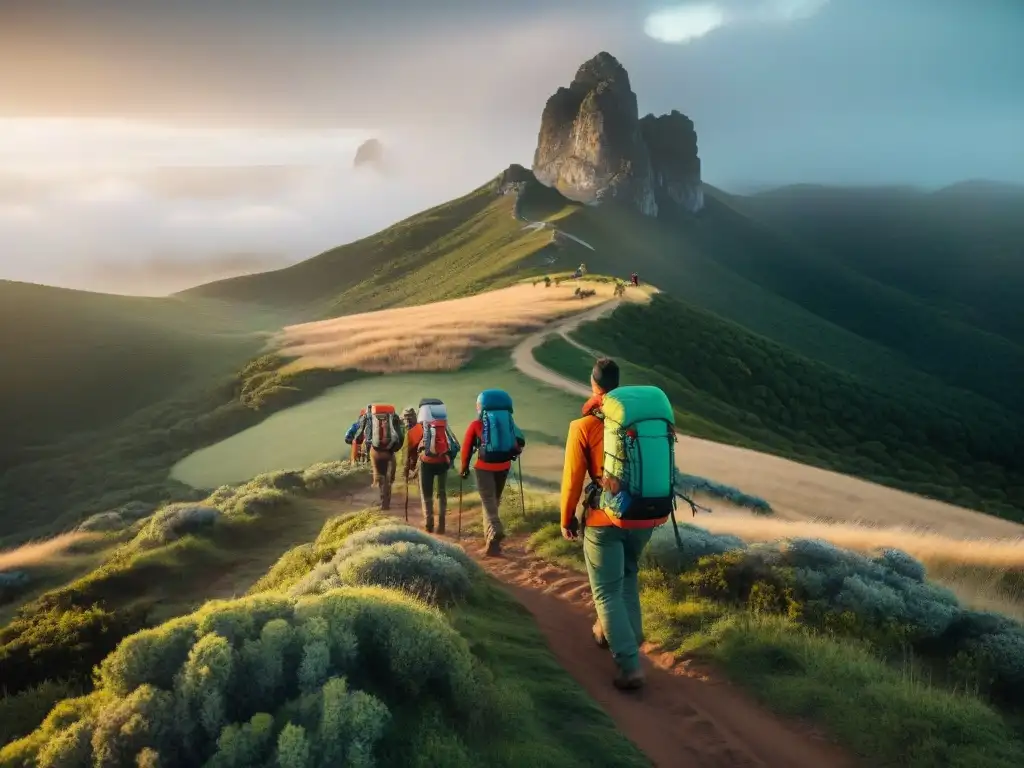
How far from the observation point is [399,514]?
15766mm

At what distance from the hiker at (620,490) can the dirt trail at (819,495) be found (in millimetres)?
Answer: 15726

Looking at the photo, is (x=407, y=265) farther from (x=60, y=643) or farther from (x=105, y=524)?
(x=60, y=643)

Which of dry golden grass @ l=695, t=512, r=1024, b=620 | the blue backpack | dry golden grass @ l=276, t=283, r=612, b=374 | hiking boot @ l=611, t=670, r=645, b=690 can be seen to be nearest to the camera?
hiking boot @ l=611, t=670, r=645, b=690

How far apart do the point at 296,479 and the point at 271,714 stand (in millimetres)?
15284

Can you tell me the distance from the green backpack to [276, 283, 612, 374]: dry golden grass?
98.7 ft

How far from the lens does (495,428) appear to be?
11.8 metres

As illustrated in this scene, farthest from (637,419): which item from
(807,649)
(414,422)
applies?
(414,422)

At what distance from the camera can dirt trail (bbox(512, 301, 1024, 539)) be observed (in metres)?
24.0

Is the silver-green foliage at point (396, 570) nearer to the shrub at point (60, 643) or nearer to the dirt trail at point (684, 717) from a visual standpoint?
the dirt trail at point (684, 717)

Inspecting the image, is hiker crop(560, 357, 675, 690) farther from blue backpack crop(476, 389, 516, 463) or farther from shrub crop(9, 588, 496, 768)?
blue backpack crop(476, 389, 516, 463)

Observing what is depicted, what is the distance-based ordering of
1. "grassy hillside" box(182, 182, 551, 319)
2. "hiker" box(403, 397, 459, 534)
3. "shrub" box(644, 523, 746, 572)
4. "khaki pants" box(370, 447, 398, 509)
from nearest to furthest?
"shrub" box(644, 523, 746, 572) → "hiker" box(403, 397, 459, 534) → "khaki pants" box(370, 447, 398, 509) → "grassy hillside" box(182, 182, 551, 319)

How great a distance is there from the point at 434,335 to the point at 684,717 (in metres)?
Result: 38.6

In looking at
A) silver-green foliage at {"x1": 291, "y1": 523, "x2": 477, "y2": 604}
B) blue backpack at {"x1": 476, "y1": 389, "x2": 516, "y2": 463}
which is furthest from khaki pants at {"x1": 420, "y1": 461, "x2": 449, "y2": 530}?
silver-green foliage at {"x1": 291, "y1": 523, "x2": 477, "y2": 604}

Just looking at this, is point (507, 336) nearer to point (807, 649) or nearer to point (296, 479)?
point (296, 479)
